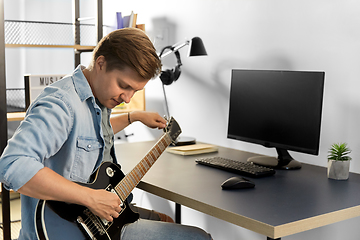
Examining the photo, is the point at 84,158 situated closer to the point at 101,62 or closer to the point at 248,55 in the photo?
the point at 101,62

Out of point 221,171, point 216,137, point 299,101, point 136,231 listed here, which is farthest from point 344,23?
point 136,231

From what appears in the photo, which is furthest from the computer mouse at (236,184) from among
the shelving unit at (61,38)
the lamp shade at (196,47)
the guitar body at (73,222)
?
the shelving unit at (61,38)

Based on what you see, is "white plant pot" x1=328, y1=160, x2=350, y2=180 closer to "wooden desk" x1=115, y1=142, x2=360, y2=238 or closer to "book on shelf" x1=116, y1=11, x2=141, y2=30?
"wooden desk" x1=115, y1=142, x2=360, y2=238

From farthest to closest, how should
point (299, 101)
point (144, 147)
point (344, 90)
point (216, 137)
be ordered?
point (216, 137) → point (144, 147) → point (344, 90) → point (299, 101)

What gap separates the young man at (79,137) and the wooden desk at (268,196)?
155 mm

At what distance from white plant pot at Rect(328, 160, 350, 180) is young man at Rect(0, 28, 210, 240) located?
0.53 metres

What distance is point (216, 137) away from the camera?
7.95 feet

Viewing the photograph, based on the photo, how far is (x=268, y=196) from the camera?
1.31 meters

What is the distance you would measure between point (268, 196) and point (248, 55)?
1.04m

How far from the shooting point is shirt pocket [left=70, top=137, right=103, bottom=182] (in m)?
1.22

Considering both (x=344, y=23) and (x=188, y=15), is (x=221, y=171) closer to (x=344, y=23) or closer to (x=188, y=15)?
(x=344, y=23)

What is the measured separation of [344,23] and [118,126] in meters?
1.03

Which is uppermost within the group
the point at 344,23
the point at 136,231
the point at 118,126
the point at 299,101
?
the point at 344,23

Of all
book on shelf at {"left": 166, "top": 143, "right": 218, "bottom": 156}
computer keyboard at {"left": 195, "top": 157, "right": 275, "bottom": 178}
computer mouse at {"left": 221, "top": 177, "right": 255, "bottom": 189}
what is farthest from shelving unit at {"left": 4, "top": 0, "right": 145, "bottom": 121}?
computer mouse at {"left": 221, "top": 177, "right": 255, "bottom": 189}
